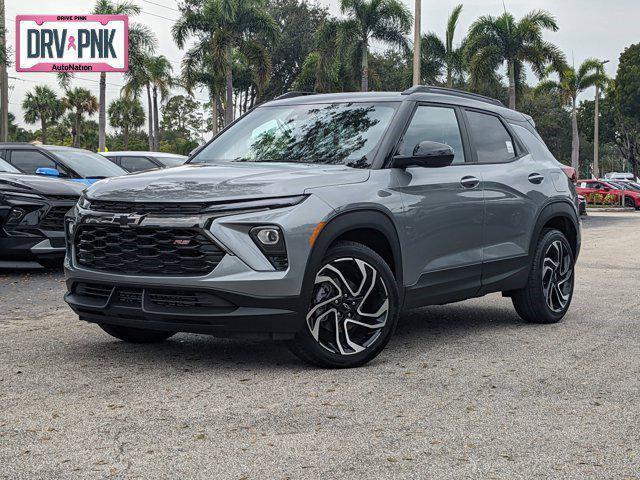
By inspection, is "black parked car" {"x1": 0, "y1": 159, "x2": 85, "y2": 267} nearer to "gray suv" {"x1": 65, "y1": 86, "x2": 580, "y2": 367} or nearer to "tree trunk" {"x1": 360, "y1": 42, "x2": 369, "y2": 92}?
"gray suv" {"x1": 65, "y1": 86, "x2": 580, "y2": 367}

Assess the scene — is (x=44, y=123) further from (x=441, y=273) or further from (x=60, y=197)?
Result: (x=441, y=273)

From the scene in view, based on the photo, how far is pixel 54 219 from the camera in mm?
11016

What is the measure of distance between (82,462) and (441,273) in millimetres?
3229

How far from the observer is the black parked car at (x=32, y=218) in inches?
→ 427

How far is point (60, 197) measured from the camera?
11.2m

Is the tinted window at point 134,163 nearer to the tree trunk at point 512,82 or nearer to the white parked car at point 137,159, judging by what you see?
the white parked car at point 137,159

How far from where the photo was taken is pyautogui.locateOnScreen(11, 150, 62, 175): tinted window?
1323 centimetres

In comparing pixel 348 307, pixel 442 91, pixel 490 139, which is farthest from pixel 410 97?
pixel 348 307

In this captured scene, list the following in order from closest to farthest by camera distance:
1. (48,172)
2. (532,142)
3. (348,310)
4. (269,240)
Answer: (269,240) < (348,310) < (532,142) < (48,172)

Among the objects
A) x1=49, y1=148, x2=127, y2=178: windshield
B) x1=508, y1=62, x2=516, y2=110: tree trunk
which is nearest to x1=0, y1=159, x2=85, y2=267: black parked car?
x1=49, y1=148, x2=127, y2=178: windshield

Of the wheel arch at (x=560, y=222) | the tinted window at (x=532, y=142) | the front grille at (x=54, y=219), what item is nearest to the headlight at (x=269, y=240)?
the wheel arch at (x=560, y=222)

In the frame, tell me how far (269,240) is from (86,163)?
876cm

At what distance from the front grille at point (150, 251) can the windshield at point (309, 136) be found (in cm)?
121

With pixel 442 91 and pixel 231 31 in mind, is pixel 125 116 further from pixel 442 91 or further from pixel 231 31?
pixel 442 91
